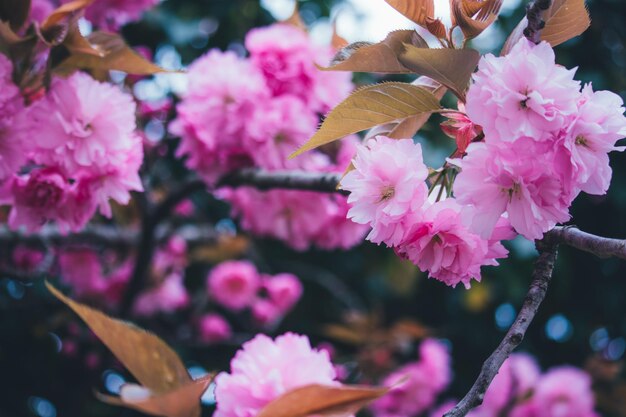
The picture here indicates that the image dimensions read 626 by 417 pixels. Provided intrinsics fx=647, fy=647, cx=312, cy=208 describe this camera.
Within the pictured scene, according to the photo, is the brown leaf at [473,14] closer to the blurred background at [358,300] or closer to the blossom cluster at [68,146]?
the blossom cluster at [68,146]

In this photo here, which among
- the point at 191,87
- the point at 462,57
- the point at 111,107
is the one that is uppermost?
the point at 462,57

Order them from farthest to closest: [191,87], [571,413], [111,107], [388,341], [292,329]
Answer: [292,329], [388,341], [571,413], [191,87], [111,107]

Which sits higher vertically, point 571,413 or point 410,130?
point 410,130

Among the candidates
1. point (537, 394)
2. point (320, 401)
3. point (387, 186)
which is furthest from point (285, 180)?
point (537, 394)

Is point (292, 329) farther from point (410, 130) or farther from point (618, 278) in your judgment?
point (410, 130)

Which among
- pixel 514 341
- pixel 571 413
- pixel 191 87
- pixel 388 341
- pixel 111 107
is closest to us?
pixel 514 341

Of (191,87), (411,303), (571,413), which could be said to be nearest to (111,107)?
(191,87)

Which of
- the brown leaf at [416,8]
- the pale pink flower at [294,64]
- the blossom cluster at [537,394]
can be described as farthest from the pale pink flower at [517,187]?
the blossom cluster at [537,394]

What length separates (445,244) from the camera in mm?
A: 831

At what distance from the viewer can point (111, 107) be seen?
3.84ft

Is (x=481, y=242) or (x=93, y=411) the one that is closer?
(x=481, y=242)

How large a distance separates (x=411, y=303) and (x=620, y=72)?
1435 millimetres

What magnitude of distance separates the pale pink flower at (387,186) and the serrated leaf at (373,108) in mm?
46

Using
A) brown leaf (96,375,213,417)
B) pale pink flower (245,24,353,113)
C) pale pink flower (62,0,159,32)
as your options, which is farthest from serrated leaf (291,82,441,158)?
pale pink flower (62,0,159,32)
